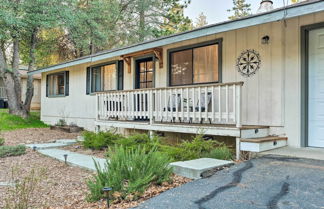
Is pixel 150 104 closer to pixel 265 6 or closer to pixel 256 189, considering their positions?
pixel 265 6

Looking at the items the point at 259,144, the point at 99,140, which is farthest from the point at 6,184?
the point at 259,144

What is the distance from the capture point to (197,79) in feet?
23.5

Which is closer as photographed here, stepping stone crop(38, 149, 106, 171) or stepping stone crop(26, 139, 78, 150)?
stepping stone crop(38, 149, 106, 171)

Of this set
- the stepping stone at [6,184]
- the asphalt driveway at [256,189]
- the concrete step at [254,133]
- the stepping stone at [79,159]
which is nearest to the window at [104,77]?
the stepping stone at [79,159]

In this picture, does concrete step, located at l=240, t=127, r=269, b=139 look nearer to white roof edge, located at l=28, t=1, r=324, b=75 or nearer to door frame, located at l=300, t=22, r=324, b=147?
door frame, located at l=300, t=22, r=324, b=147

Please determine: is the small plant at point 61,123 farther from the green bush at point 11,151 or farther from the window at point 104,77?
the green bush at point 11,151

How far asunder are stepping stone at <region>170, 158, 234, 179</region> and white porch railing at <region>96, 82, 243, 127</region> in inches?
44.7

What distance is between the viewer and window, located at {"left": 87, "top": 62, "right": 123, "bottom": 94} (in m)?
9.55

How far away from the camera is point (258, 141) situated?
4812 millimetres

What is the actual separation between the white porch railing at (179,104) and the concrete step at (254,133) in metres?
0.21

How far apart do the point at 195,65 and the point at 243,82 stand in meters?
2.28

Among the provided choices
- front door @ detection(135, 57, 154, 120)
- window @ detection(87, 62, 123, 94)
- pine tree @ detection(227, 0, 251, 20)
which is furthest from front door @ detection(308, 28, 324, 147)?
pine tree @ detection(227, 0, 251, 20)

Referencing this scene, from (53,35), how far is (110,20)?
3460 millimetres

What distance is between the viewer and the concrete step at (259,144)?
4.85 m
